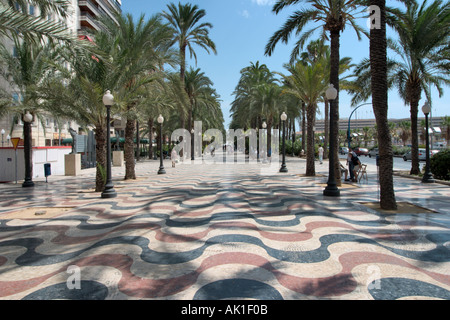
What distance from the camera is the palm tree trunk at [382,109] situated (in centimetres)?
673

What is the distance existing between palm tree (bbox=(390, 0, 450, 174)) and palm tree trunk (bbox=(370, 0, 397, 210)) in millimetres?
4853

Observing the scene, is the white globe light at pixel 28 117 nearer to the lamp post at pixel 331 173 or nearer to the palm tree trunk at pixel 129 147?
the palm tree trunk at pixel 129 147

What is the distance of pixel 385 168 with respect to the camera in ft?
22.2

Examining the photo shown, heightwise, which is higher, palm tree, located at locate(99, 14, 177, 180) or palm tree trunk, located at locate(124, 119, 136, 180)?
palm tree, located at locate(99, 14, 177, 180)

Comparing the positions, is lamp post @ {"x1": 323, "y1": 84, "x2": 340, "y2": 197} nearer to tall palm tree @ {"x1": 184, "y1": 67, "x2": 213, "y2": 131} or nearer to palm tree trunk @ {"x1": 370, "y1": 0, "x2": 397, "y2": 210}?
palm tree trunk @ {"x1": 370, "y1": 0, "x2": 397, "y2": 210}

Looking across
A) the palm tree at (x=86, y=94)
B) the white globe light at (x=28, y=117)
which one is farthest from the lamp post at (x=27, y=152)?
the palm tree at (x=86, y=94)

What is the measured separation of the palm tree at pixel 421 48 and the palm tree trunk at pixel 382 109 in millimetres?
4853

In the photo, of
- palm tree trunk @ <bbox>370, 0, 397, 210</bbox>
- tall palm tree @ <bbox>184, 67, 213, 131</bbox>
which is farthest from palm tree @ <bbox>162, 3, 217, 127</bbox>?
palm tree trunk @ <bbox>370, 0, 397, 210</bbox>

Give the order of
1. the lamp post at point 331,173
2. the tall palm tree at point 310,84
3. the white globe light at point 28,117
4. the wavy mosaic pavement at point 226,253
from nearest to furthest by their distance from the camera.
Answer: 1. the wavy mosaic pavement at point 226,253
2. the lamp post at point 331,173
3. the white globe light at point 28,117
4. the tall palm tree at point 310,84

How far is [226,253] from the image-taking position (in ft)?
13.1

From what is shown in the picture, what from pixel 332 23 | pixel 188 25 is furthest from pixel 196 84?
pixel 332 23

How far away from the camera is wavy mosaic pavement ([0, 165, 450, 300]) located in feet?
9.88

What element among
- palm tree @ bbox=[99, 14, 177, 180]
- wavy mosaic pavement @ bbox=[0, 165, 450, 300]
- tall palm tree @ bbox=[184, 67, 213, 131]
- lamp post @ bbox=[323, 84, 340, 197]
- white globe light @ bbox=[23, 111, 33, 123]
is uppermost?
tall palm tree @ bbox=[184, 67, 213, 131]
